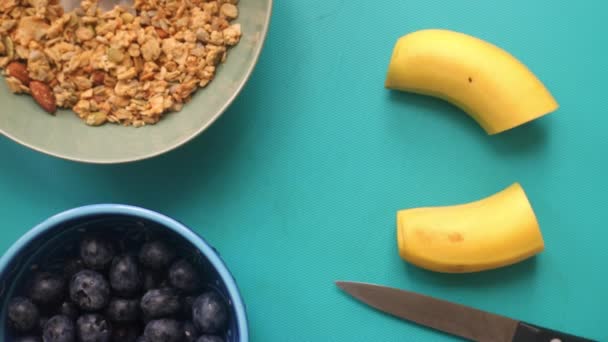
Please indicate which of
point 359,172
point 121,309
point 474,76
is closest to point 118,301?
point 121,309

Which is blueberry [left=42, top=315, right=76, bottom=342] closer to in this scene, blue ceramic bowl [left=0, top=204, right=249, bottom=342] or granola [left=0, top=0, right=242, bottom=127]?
blue ceramic bowl [left=0, top=204, right=249, bottom=342]

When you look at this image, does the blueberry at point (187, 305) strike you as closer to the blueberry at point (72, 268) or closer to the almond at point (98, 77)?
the blueberry at point (72, 268)

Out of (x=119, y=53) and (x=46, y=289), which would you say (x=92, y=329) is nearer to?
(x=46, y=289)

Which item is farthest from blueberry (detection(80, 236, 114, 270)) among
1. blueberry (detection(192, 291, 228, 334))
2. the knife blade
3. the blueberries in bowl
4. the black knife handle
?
the black knife handle

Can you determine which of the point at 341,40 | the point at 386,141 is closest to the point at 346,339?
the point at 386,141

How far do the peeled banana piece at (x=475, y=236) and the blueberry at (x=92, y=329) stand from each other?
0.35m

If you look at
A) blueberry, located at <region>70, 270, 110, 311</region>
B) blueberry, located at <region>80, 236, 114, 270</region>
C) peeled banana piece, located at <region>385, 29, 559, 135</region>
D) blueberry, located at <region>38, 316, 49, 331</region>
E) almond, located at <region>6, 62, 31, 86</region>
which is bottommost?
blueberry, located at <region>38, 316, 49, 331</region>

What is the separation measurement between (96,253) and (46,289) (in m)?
0.07

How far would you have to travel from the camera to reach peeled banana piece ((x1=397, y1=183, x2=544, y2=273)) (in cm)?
77

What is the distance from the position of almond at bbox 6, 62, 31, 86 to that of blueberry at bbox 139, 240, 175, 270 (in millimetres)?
229

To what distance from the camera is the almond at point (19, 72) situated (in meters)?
0.74

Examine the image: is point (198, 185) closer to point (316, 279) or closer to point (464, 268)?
point (316, 279)

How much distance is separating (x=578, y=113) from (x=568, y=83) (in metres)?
0.04

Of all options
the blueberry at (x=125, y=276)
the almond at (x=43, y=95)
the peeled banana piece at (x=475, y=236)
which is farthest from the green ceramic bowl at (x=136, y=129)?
the peeled banana piece at (x=475, y=236)
